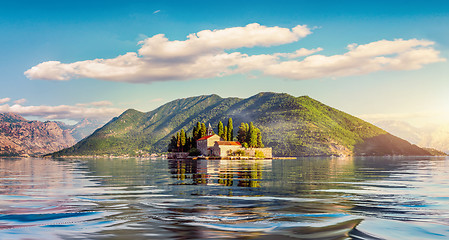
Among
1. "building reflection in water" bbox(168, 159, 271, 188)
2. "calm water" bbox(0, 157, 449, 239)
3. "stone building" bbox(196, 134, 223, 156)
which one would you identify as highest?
"stone building" bbox(196, 134, 223, 156)

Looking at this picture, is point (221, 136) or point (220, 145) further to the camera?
point (221, 136)

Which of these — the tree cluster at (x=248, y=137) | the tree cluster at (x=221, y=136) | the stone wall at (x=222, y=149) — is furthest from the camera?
the tree cluster at (x=248, y=137)

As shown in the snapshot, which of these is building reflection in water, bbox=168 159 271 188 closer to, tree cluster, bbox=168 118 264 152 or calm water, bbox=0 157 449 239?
calm water, bbox=0 157 449 239

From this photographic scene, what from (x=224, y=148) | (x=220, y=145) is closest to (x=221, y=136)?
(x=220, y=145)

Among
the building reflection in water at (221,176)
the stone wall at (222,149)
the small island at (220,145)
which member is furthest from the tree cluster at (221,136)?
the building reflection in water at (221,176)

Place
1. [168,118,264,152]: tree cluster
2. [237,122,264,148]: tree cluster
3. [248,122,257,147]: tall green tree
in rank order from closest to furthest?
[168,118,264,152]: tree cluster < [248,122,257,147]: tall green tree < [237,122,264,148]: tree cluster

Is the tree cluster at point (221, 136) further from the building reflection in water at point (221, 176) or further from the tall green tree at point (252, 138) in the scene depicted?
the building reflection in water at point (221, 176)

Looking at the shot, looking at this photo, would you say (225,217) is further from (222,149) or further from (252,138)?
(252,138)

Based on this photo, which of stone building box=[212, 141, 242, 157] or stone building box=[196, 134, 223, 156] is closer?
stone building box=[212, 141, 242, 157]

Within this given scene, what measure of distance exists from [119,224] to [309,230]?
709cm

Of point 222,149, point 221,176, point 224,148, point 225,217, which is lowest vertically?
point 221,176

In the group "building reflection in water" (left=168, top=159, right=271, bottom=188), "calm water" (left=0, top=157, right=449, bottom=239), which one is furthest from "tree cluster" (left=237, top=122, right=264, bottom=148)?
"calm water" (left=0, top=157, right=449, bottom=239)

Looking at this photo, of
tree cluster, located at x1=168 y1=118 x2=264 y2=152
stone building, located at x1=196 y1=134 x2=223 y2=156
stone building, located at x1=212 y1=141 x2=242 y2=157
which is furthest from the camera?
tree cluster, located at x1=168 y1=118 x2=264 y2=152

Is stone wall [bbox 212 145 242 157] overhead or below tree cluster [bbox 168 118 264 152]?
below
